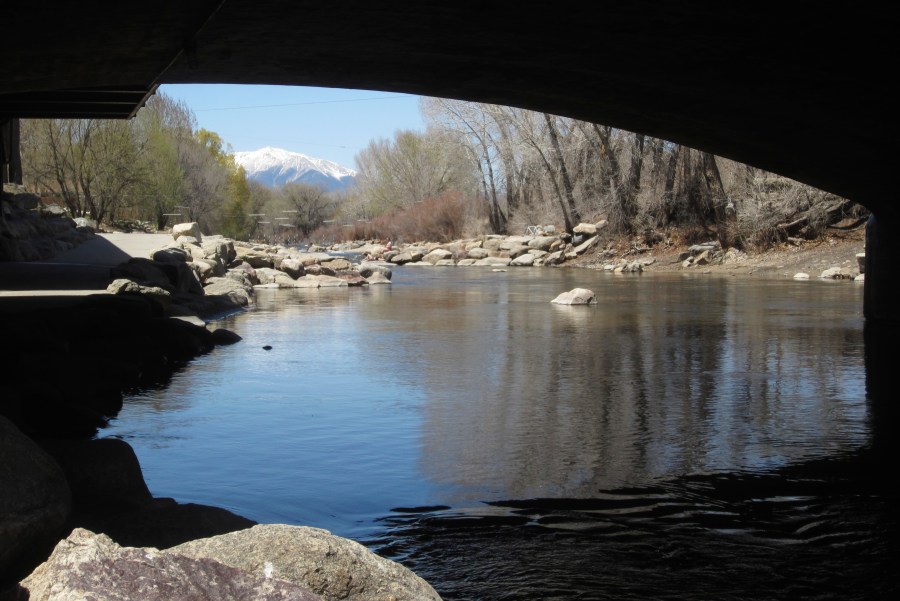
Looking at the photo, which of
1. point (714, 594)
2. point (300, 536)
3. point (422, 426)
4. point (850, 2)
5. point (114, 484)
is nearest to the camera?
point (300, 536)

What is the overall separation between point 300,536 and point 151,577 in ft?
2.25

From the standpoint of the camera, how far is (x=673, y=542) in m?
6.09

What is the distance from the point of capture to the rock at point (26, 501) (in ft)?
13.5

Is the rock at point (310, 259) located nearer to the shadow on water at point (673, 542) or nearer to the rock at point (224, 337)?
the rock at point (224, 337)

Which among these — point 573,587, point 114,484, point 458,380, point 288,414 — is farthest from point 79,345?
point 573,587

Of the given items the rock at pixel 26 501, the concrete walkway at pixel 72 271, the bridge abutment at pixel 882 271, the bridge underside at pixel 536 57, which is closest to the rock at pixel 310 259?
the concrete walkway at pixel 72 271

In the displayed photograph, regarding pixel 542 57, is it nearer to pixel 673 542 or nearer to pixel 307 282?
pixel 673 542

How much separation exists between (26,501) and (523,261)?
147ft

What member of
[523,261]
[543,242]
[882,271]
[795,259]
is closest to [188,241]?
[523,261]

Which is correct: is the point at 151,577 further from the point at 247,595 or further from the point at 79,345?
the point at 79,345

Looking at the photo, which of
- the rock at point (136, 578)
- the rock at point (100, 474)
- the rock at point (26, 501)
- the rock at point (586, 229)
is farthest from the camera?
the rock at point (586, 229)

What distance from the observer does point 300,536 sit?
3963mm

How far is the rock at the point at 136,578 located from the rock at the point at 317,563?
0.15 metres

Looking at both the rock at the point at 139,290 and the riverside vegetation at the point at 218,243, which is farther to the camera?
the rock at the point at 139,290
